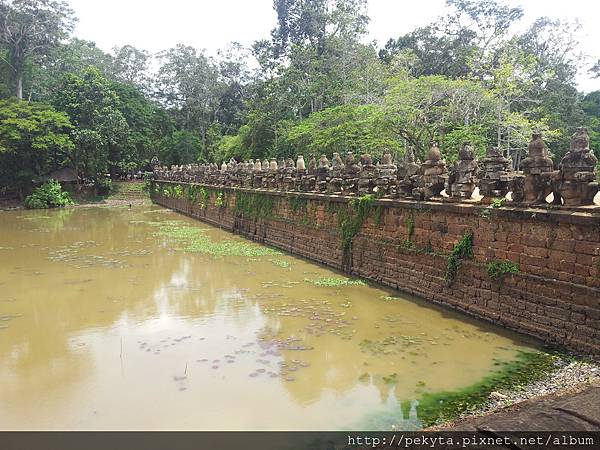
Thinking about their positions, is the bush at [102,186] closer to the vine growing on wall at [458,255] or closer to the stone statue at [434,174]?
the stone statue at [434,174]

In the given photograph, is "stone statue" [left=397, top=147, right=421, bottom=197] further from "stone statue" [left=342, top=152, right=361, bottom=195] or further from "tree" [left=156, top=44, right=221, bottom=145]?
"tree" [left=156, top=44, right=221, bottom=145]

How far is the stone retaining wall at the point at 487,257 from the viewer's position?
6.01 m

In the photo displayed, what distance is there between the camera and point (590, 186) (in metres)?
6.00

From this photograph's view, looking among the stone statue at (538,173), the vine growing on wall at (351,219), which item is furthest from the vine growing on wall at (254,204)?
the stone statue at (538,173)

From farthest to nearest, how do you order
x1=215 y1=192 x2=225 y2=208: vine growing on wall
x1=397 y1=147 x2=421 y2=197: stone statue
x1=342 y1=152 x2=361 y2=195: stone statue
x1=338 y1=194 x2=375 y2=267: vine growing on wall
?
x1=215 y1=192 x2=225 y2=208: vine growing on wall
x1=342 y1=152 x2=361 y2=195: stone statue
x1=338 y1=194 x2=375 y2=267: vine growing on wall
x1=397 y1=147 x2=421 y2=197: stone statue

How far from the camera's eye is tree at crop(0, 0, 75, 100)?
32406 millimetres

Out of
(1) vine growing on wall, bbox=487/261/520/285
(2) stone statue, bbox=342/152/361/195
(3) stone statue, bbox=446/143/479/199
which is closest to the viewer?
(1) vine growing on wall, bbox=487/261/520/285

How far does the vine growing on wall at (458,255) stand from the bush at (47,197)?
28036mm

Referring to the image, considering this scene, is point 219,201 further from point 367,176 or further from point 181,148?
point 181,148

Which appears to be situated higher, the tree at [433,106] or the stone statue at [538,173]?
the tree at [433,106]

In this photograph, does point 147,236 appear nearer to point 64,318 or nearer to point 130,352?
point 64,318

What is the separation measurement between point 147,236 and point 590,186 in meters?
15.3

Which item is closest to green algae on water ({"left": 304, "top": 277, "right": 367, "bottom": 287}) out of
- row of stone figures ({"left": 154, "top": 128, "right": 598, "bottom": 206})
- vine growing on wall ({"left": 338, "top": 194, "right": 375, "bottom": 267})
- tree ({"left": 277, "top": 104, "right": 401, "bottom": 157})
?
vine growing on wall ({"left": 338, "top": 194, "right": 375, "bottom": 267})

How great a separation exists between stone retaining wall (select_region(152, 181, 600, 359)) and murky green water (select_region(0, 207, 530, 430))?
392mm
